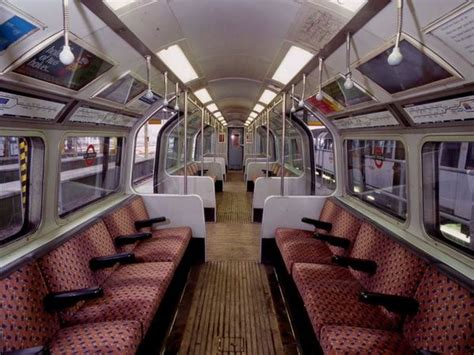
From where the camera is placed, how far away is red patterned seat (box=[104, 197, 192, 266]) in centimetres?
356

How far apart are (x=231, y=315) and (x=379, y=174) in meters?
2.33

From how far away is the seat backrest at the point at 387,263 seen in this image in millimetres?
2389

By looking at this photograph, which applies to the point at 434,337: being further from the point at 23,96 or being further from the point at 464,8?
the point at 23,96

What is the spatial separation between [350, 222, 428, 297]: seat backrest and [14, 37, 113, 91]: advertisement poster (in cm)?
270

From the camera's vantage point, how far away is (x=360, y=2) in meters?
1.83

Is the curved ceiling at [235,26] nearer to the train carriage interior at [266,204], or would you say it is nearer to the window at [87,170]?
the train carriage interior at [266,204]

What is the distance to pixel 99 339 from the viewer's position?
2043 mm

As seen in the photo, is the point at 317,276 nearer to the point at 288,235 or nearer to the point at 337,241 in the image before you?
the point at 337,241

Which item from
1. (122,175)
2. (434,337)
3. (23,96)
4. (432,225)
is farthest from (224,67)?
(434,337)

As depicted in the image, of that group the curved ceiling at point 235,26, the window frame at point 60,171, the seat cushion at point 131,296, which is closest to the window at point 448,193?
the curved ceiling at point 235,26

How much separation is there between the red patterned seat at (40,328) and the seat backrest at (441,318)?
1.79 meters

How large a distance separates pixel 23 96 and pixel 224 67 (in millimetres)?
2736

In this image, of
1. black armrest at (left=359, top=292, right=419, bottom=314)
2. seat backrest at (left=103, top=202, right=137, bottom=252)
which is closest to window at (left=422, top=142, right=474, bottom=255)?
black armrest at (left=359, top=292, right=419, bottom=314)

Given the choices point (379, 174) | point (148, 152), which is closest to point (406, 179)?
point (379, 174)
